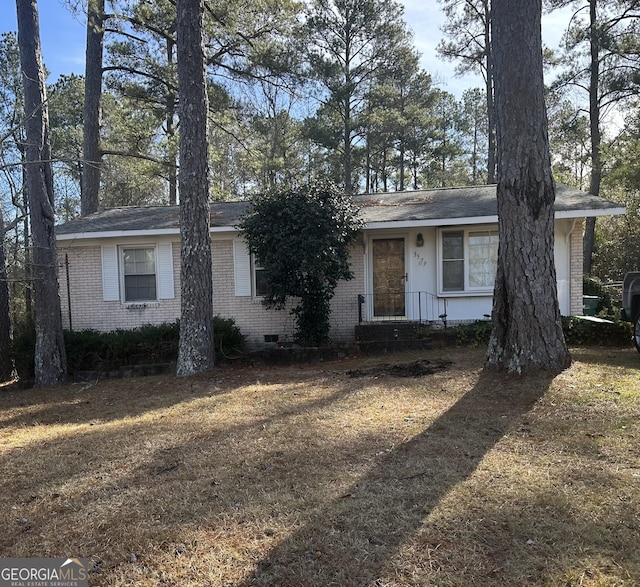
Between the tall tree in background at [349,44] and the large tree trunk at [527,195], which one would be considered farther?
the tall tree in background at [349,44]

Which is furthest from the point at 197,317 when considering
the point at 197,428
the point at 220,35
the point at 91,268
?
the point at 220,35

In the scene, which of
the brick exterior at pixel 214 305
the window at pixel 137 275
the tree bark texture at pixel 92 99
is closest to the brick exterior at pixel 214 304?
the brick exterior at pixel 214 305

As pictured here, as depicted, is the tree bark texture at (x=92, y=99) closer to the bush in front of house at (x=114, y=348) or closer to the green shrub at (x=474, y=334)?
the bush in front of house at (x=114, y=348)

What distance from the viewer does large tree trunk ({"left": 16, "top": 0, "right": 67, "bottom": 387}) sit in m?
8.58

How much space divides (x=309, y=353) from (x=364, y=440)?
198 inches

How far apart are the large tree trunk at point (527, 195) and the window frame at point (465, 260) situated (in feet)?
13.7

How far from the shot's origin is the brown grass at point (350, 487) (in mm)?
2445

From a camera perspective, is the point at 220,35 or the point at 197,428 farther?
the point at 220,35

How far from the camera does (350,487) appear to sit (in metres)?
3.35

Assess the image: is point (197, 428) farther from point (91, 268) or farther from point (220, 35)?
point (220, 35)

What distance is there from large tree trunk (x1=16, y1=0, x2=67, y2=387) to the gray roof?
159 cm

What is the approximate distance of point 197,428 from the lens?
5117 mm

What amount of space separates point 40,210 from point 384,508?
865cm

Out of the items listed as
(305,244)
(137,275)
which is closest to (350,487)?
(305,244)
